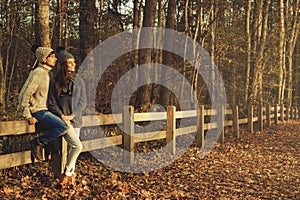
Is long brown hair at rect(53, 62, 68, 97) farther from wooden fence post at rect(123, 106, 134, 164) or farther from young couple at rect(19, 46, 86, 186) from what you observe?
wooden fence post at rect(123, 106, 134, 164)

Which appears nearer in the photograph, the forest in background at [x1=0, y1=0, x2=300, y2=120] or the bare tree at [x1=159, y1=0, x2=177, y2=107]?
the forest in background at [x1=0, y1=0, x2=300, y2=120]

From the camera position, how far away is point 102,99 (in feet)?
45.5

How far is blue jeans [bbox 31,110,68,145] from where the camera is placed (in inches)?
270

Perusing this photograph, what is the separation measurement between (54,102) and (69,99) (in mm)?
250

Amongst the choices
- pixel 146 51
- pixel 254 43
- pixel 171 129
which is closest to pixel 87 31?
pixel 146 51

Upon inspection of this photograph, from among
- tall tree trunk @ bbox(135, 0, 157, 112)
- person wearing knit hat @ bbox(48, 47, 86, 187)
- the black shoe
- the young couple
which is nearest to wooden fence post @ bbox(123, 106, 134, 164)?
the young couple

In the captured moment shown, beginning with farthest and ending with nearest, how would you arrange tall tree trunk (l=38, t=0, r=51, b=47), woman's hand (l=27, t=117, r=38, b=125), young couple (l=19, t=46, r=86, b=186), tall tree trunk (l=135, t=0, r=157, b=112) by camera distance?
tall tree trunk (l=135, t=0, r=157, b=112) → tall tree trunk (l=38, t=0, r=51, b=47) → young couple (l=19, t=46, r=86, b=186) → woman's hand (l=27, t=117, r=38, b=125)

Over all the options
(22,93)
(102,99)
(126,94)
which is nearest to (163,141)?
(102,99)

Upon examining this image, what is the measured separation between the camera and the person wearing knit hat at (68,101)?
7.10 m

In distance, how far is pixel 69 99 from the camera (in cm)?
722

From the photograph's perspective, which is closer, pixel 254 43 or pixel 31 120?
pixel 31 120

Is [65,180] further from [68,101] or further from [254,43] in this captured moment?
[254,43]

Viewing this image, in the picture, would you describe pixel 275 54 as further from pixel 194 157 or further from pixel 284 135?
pixel 194 157

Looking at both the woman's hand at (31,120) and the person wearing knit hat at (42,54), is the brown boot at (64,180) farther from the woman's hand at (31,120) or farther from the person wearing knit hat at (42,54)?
the person wearing knit hat at (42,54)
